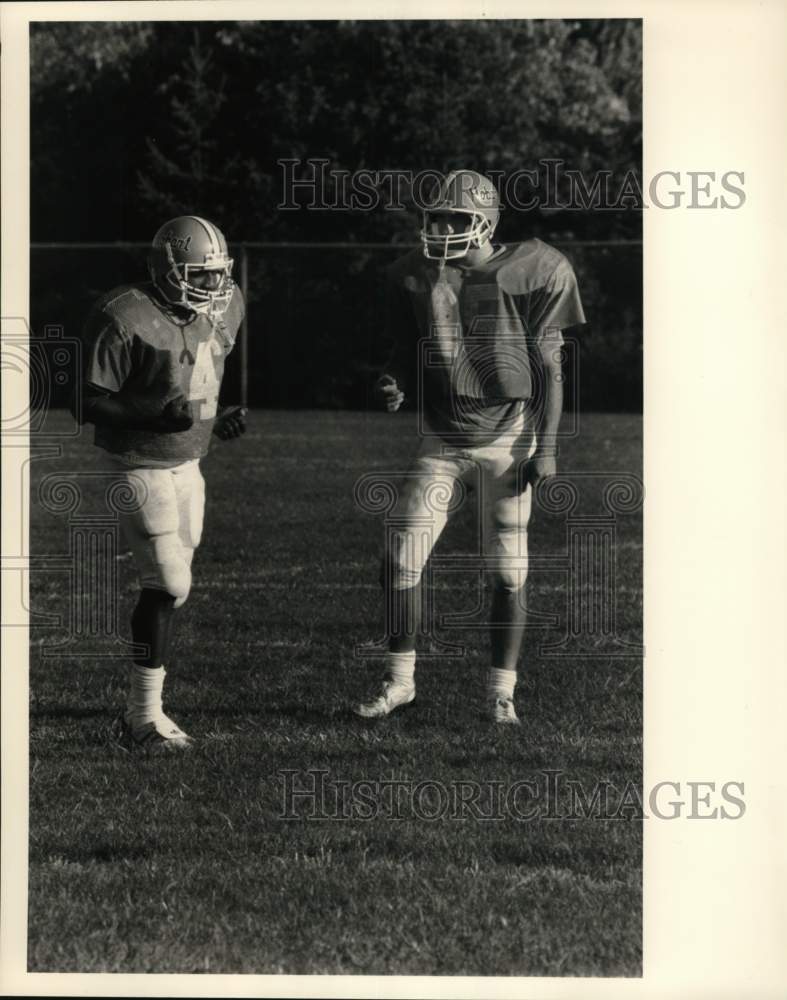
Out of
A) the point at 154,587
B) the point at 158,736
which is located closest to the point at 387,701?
the point at 158,736

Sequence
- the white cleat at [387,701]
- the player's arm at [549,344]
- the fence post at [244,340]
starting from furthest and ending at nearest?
the fence post at [244,340] < the white cleat at [387,701] < the player's arm at [549,344]

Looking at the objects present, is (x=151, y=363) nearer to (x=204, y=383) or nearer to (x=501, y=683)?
(x=204, y=383)

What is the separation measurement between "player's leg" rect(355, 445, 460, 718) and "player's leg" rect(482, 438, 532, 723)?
0.14 metres

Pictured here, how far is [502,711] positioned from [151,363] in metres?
1.62

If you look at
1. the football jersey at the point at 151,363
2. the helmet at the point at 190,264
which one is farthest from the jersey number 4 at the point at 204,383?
the helmet at the point at 190,264

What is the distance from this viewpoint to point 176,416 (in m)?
4.39

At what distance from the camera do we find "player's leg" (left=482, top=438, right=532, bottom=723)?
15.7ft

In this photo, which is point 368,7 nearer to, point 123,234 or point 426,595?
point 426,595

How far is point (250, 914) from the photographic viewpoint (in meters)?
3.63

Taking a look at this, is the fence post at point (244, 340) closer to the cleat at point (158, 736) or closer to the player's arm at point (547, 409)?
the player's arm at point (547, 409)

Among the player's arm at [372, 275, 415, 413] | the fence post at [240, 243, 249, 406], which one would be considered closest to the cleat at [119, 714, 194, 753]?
the player's arm at [372, 275, 415, 413]

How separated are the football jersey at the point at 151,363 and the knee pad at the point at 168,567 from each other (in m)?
0.24

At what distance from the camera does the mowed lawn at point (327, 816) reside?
3.56 meters
